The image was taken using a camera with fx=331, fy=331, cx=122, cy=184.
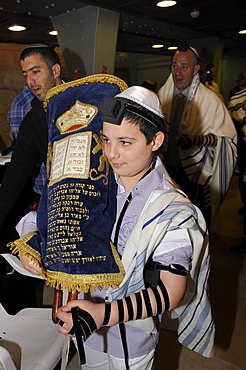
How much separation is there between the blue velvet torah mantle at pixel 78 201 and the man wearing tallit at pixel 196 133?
3.69 feet

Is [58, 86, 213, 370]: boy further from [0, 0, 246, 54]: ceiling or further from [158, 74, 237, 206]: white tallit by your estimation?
[0, 0, 246, 54]: ceiling

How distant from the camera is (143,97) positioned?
2.42ft

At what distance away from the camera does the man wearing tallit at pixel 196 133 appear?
6.34 ft

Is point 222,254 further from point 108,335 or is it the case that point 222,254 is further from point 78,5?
point 78,5

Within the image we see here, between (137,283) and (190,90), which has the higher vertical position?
(190,90)

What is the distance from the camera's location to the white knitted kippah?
0.73 m

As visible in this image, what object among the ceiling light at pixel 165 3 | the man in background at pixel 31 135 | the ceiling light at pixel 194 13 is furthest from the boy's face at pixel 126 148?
the ceiling light at pixel 194 13

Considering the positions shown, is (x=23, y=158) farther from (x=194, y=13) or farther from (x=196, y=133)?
(x=194, y=13)

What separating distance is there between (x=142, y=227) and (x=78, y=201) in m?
0.15

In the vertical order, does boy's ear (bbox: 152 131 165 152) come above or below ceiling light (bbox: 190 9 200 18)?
below

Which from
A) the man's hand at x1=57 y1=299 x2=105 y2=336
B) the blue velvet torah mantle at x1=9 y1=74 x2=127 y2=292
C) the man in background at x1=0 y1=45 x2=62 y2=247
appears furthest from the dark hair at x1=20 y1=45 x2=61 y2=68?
the man's hand at x1=57 y1=299 x2=105 y2=336

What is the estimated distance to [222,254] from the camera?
259cm

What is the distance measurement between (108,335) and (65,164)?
488 millimetres

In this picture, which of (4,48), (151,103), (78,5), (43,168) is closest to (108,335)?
(151,103)
